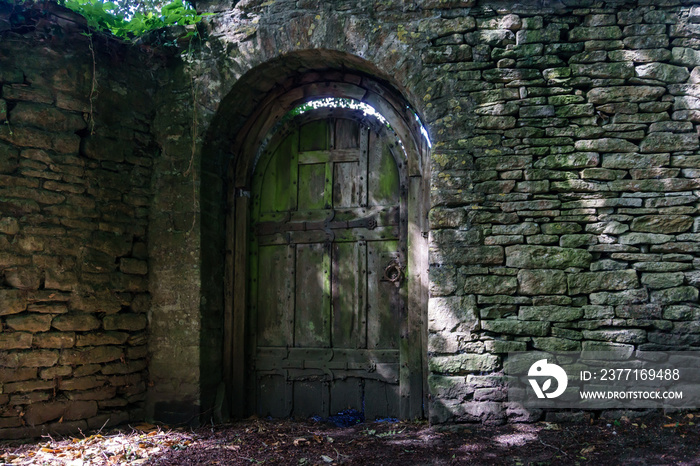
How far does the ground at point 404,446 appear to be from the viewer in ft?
9.68

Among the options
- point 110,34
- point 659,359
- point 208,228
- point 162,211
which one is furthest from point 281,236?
point 659,359

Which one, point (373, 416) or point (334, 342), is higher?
point (334, 342)

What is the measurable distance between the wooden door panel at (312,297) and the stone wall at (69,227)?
122 cm

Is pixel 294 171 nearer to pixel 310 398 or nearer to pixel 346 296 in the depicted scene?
pixel 346 296

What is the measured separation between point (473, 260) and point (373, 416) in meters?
1.53

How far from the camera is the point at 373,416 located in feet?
13.8

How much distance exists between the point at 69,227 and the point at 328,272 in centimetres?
197

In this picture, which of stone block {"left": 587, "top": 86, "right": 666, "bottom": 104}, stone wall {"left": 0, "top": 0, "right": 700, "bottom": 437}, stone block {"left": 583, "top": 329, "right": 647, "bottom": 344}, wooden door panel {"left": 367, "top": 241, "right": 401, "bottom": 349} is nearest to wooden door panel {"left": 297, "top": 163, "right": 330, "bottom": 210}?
wooden door panel {"left": 367, "top": 241, "right": 401, "bottom": 349}

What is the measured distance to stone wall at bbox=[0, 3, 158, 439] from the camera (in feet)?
11.9

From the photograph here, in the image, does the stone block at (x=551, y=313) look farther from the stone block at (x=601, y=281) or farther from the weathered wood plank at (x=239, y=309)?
the weathered wood plank at (x=239, y=309)

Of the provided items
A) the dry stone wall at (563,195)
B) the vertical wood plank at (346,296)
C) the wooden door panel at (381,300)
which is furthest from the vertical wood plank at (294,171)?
the dry stone wall at (563,195)

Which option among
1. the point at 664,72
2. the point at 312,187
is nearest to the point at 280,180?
the point at 312,187

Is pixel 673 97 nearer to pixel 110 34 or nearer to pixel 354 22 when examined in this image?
pixel 354 22

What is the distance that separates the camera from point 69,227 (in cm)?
388
